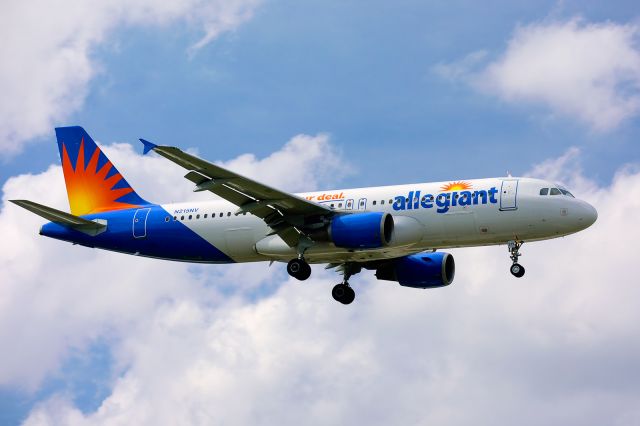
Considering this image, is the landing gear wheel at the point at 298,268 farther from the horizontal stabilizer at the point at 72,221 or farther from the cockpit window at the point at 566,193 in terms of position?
the cockpit window at the point at 566,193

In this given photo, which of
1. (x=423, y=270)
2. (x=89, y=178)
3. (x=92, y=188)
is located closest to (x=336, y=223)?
(x=423, y=270)

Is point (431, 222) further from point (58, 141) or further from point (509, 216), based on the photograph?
point (58, 141)

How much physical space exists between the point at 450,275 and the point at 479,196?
7399mm

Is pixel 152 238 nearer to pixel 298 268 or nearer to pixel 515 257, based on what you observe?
pixel 298 268

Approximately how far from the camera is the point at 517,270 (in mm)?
41406

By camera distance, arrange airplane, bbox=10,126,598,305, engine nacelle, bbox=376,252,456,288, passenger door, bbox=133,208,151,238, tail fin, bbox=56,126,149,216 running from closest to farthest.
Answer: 1. airplane, bbox=10,126,598,305
2. passenger door, bbox=133,208,151,238
3. engine nacelle, bbox=376,252,456,288
4. tail fin, bbox=56,126,149,216

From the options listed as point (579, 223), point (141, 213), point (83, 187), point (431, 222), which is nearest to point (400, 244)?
point (431, 222)

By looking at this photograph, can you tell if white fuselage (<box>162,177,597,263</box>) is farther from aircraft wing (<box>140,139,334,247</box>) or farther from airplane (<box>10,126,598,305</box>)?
aircraft wing (<box>140,139,334,247</box>)

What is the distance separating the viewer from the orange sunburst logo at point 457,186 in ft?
137

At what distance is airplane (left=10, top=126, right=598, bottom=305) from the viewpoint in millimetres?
41219

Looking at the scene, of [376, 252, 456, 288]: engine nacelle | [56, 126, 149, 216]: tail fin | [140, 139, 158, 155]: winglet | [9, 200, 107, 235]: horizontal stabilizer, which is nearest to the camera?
[140, 139, 158, 155]: winglet

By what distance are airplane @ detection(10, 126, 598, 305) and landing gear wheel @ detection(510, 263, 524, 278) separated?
2.0 inches

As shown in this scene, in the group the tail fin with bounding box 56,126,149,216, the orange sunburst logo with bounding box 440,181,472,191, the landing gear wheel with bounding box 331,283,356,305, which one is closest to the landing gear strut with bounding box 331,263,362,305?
the landing gear wheel with bounding box 331,283,356,305

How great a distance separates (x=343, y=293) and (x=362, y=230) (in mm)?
7487
